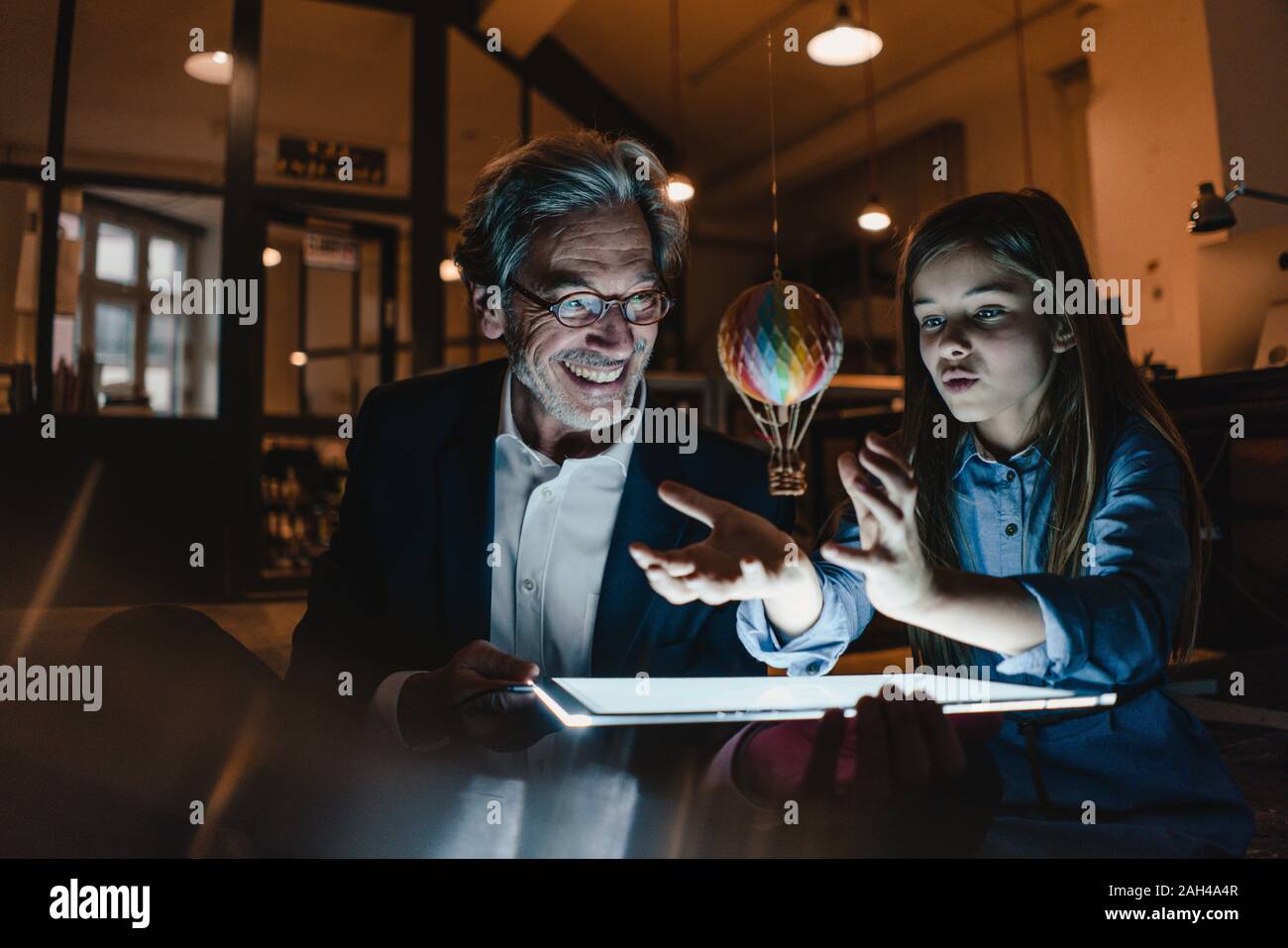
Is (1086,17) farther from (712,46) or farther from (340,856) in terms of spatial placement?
(340,856)

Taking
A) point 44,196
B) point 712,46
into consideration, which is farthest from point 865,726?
point 712,46

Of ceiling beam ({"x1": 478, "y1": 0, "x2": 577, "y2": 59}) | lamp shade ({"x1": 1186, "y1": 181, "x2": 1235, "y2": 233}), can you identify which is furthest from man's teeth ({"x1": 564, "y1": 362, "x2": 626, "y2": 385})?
ceiling beam ({"x1": 478, "y1": 0, "x2": 577, "y2": 59})

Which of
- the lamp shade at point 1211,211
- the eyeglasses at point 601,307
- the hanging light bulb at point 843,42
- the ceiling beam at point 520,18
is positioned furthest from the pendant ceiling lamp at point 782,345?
the ceiling beam at point 520,18

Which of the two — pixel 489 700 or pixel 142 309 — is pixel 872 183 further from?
pixel 489 700

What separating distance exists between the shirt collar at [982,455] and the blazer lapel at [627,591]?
0.42 metres

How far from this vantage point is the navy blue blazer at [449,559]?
1.29 meters

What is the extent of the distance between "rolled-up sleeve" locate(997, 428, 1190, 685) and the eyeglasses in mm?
658

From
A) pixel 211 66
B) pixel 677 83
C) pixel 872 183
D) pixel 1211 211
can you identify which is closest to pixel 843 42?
pixel 1211 211

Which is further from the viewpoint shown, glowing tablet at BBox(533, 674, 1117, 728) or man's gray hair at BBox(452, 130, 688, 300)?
man's gray hair at BBox(452, 130, 688, 300)

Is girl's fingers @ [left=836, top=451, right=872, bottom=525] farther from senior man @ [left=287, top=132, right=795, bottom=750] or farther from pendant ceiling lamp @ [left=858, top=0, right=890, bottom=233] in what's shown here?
pendant ceiling lamp @ [left=858, top=0, right=890, bottom=233]

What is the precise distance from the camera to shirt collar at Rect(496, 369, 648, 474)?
139 cm
